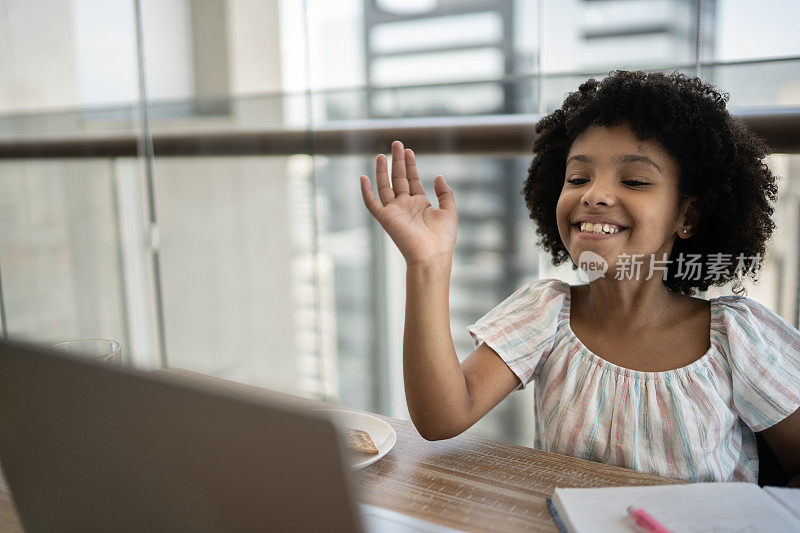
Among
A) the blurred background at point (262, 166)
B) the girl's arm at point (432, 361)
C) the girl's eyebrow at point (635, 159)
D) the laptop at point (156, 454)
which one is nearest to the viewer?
the laptop at point (156, 454)

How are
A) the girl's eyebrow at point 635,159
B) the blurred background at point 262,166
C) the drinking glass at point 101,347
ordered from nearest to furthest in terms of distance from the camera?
the drinking glass at point 101,347 → the girl's eyebrow at point 635,159 → the blurred background at point 262,166

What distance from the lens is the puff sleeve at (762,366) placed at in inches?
39.9

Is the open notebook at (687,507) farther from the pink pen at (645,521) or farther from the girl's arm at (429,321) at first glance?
the girl's arm at (429,321)

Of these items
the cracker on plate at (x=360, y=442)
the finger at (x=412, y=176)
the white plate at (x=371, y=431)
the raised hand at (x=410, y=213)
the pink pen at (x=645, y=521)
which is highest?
the finger at (x=412, y=176)

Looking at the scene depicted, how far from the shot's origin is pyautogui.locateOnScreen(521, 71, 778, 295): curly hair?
112 cm

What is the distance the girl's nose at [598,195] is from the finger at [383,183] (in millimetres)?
305

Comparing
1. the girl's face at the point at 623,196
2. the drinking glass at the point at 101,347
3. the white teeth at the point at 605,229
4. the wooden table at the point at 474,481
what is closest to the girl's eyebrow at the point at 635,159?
the girl's face at the point at 623,196

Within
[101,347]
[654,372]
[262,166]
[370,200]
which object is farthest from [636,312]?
[262,166]

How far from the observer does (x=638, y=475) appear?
860 mm

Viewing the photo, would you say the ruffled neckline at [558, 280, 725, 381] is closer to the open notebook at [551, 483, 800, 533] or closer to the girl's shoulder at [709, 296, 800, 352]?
the girl's shoulder at [709, 296, 800, 352]

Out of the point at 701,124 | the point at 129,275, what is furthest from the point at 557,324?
the point at 129,275

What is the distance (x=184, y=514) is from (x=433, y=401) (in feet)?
1.77

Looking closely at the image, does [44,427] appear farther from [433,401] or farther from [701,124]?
[701,124]

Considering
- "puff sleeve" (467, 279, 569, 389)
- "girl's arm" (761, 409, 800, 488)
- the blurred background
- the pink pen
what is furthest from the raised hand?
the blurred background
